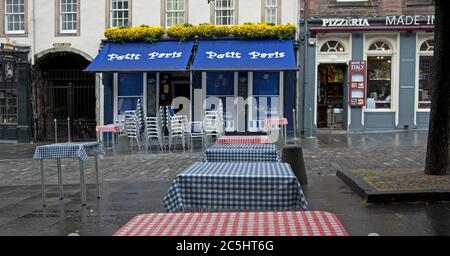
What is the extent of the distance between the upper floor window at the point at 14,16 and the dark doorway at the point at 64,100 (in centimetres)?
181

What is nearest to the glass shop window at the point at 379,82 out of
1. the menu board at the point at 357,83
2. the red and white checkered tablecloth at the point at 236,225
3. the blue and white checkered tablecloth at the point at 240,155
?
the menu board at the point at 357,83

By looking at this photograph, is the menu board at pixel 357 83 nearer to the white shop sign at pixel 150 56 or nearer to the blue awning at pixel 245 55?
the blue awning at pixel 245 55

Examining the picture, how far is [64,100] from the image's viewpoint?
21.9 m

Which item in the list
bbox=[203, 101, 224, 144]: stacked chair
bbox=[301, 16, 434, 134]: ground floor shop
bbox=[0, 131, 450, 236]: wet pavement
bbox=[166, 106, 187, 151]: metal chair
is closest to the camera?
bbox=[0, 131, 450, 236]: wet pavement

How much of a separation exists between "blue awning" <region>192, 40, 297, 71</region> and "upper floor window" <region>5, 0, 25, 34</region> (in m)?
7.68

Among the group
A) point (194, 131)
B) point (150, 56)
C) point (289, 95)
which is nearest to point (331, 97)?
point (289, 95)

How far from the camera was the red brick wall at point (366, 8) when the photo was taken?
63.7ft

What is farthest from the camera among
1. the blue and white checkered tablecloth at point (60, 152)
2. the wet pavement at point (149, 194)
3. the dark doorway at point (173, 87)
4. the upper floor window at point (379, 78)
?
the dark doorway at point (173, 87)

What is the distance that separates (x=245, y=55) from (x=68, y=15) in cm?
767

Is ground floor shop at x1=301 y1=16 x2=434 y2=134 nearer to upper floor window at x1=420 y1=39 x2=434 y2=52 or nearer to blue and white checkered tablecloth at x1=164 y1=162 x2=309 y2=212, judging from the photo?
upper floor window at x1=420 y1=39 x2=434 y2=52

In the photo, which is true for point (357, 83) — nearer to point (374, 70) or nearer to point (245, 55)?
point (374, 70)

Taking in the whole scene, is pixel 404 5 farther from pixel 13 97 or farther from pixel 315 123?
pixel 13 97

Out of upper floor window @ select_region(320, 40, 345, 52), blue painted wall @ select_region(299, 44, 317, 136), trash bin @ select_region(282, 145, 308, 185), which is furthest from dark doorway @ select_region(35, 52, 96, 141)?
trash bin @ select_region(282, 145, 308, 185)

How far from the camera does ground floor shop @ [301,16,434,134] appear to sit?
19562 millimetres
